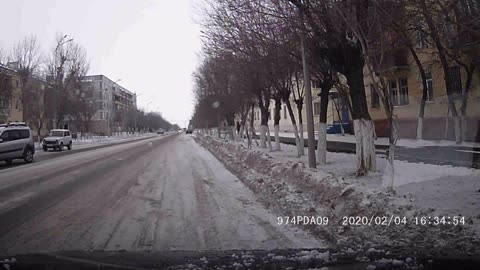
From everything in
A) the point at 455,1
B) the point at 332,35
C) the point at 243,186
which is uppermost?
the point at 455,1

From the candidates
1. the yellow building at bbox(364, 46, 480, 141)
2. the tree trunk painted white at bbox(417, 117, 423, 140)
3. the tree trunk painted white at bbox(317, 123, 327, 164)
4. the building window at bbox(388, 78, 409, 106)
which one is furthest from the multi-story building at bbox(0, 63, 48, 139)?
the tree trunk painted white at bbox(417, 117, 423, 140)

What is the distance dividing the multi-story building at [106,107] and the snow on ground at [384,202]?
55806 millimetres

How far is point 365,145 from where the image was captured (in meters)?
11.0

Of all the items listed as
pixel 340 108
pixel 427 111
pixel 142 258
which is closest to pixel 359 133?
pixel 142 258

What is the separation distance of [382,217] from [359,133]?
A: 4576 mm

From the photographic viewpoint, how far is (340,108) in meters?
40.5

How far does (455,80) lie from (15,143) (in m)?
23.7

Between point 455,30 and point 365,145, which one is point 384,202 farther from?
point 455,30

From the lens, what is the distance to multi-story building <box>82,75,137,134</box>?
302 feet

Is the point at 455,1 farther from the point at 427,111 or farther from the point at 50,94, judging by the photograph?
the point at 50,94

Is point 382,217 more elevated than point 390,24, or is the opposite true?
point 390,24

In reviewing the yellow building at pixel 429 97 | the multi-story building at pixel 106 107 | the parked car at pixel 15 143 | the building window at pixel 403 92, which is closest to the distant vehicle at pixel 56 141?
the parked car at pixel 15 143

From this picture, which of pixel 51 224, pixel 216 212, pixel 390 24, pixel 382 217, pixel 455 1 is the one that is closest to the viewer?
pixel 382 217

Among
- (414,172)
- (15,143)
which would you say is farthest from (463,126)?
(15,143)
